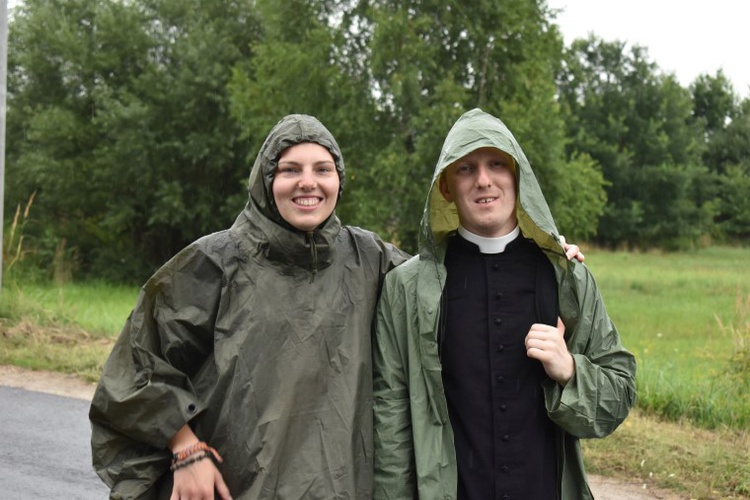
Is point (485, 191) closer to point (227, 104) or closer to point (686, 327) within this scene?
point (686, 327)

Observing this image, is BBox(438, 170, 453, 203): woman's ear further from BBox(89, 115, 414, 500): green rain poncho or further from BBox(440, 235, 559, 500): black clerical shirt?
BBox(89, 115, 414, 500): green rain poncho

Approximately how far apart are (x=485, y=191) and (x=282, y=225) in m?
0.64

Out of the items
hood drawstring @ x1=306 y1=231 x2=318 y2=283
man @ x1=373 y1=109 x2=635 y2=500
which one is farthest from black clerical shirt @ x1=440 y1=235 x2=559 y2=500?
hood drawstring @ x1=306 y1=231 x2=318 y2=283

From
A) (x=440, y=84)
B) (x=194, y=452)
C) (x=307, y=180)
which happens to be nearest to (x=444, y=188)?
(x=307, y=180)

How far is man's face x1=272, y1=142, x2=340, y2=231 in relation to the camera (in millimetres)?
2814

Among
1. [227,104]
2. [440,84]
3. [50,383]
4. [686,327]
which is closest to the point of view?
[50,383]

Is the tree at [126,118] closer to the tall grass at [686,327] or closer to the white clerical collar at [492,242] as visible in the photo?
the tall grass at [686,327]

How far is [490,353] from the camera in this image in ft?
9.06

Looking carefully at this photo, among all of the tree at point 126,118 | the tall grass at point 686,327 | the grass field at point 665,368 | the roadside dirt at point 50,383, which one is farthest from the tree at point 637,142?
the roadside dirt at point 50,383

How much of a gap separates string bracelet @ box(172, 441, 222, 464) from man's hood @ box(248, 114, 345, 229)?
0.72 metres

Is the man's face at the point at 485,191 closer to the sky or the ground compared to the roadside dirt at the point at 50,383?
closer to the sky

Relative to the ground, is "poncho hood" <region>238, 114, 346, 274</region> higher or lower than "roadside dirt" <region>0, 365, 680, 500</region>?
higher

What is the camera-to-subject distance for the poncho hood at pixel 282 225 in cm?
280

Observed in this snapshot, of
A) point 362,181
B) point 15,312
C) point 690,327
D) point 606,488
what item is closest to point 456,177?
point 606,488
